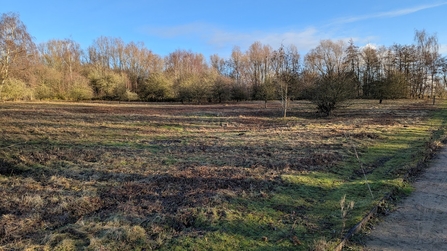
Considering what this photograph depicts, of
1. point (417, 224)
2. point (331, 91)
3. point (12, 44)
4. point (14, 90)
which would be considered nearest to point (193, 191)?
point (417, 224)

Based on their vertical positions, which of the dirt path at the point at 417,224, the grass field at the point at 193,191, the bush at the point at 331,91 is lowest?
the dirt path at the point at 417,224

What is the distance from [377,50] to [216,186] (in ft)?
210

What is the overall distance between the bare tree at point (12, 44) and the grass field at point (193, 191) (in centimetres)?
1898

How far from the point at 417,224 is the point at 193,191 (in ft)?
13.6

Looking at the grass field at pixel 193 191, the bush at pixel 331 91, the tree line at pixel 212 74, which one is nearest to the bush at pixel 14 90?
the tree line at pixel 212 74

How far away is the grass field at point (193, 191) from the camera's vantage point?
13.3 ft

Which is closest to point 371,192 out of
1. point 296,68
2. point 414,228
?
point 414,228

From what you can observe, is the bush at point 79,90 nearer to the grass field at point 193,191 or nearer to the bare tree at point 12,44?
the bare tree at point 12,44

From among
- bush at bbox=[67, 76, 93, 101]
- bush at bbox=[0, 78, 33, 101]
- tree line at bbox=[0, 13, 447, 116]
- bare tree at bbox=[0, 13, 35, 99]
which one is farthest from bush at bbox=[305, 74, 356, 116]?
bush at bbox=[67, 76, 93, 101]

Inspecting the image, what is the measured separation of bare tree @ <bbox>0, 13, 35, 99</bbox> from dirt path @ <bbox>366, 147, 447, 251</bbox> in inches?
1245

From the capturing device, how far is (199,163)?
28.1 feet

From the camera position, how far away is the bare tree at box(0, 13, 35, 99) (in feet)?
83.6

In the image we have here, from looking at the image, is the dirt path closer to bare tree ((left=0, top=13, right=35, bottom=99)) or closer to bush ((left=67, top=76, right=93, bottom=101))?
bare tree ((left=0, top=13, right=35, bottom=99))

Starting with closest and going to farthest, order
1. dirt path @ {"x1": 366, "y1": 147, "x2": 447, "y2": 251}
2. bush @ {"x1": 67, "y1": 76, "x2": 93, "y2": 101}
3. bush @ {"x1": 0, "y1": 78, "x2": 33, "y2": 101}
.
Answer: dirt path @ {"x1": 366, "y1": 147, "x2": 447, "y2": 251} < bush @ {"x1": 0, "y1": 78, "x2": 33, "y2": 101} < bush @ {"x1": 67, "y1": 76, "x2": 93, "y2": 101}
